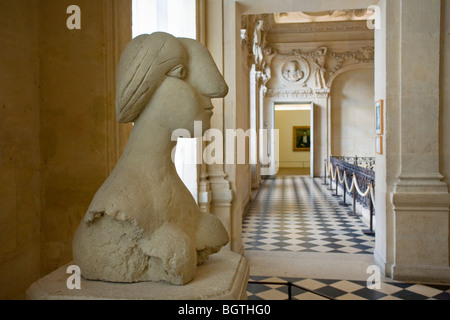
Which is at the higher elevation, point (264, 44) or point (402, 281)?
point (264, 44)

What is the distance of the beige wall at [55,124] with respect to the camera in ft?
8.58

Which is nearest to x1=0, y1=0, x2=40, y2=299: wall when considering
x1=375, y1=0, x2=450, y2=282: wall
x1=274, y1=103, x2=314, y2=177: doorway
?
x1=375, y1=0, x2=450, y2=282: wall

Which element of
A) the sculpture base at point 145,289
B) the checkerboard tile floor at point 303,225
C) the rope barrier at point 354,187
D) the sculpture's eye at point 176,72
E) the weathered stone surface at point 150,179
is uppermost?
the sculpture's eye at point 176,72

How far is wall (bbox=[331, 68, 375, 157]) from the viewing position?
19266 millimetres

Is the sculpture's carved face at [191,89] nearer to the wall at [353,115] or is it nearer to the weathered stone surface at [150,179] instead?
the weathered stone surface at [150,179]

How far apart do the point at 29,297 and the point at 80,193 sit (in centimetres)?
99

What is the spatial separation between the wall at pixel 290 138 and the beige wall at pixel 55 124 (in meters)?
24.6

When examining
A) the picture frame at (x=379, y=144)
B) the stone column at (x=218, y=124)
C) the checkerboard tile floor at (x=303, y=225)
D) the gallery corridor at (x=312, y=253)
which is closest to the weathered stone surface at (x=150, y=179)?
the gallery corridor at (x=312, y=253)

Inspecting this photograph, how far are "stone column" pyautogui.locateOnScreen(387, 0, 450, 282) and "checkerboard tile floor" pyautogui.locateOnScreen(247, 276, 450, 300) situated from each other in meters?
0.27

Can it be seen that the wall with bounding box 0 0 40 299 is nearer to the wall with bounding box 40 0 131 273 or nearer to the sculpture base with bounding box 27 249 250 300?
the wall with bounding box 40 0 131 273

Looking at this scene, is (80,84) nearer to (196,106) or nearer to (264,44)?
(196,106)

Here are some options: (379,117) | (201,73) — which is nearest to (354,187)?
(379,117)

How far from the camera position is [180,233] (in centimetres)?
221
